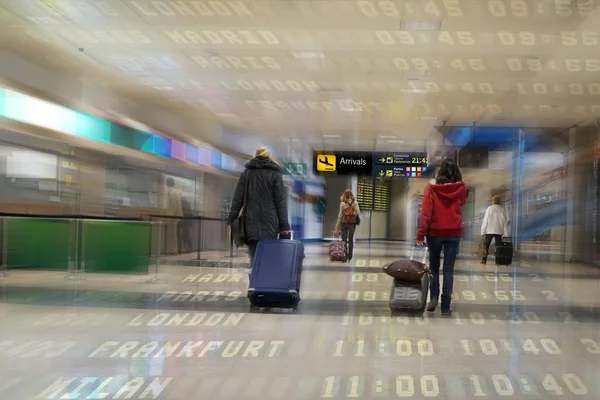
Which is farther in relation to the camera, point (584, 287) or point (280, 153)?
point (280, 153)

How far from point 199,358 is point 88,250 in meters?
4.97

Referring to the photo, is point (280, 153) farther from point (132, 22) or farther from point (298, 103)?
point (132, 22)

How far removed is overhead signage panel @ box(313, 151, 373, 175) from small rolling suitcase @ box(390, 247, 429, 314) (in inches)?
467

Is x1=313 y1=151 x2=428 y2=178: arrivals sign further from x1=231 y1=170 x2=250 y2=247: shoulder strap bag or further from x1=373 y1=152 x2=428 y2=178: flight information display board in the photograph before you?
x1=231 y1=170 x2=250 y2=247: shoulder strap bag

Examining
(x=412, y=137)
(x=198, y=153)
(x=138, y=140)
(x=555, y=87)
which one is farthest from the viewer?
(x=412, y=137)

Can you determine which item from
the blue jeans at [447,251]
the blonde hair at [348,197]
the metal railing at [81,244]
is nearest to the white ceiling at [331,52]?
the blonde hair at [348,197]

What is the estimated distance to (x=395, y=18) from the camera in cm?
698

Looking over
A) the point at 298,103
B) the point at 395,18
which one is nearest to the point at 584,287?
the point at 395,18

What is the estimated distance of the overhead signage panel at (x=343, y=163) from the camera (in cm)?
1698

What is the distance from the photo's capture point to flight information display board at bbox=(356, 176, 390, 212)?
20600 mm

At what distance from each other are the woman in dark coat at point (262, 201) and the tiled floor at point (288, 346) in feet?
2.50

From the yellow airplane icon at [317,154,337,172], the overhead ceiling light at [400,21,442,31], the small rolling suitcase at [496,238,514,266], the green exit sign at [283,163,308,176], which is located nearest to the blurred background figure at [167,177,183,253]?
the yellow airplane icon at [317,154,337,172]

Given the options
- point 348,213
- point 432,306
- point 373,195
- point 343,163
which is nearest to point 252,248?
point 432,306

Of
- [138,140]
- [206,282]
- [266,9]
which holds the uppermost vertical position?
[266,9]
